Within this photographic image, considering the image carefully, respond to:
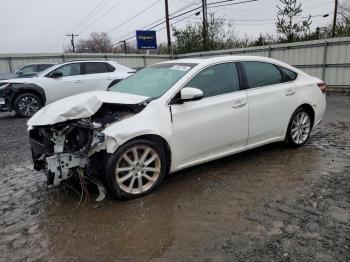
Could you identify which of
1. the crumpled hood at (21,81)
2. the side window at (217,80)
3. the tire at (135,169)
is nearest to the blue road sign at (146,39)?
the crumpled hood at (21,81)

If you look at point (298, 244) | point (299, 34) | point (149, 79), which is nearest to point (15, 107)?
point (149, 79)

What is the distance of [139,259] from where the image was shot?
276 centimetres

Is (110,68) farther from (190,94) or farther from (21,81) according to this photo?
(190,94)

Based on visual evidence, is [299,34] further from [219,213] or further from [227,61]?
[219,213]

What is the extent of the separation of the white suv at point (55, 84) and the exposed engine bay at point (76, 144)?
7.29 meters

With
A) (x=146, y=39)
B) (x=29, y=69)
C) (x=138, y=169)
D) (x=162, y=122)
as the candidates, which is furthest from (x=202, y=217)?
(x=146, y=39)

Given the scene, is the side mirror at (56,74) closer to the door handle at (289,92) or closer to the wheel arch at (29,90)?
the wheel arch at (29,90)

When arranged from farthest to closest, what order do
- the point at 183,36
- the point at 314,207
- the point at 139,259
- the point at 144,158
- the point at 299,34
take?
1. the point at 183,36
2. the point at 299,34
3. the point at 144,158
4. the point at 314,207
5. the point at 139,259

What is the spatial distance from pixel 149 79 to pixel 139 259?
2.67 meters

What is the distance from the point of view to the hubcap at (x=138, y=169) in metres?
3.77

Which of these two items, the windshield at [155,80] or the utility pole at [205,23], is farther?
the utility pole at [205,23]

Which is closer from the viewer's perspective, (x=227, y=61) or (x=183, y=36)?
(x=227, y=61)

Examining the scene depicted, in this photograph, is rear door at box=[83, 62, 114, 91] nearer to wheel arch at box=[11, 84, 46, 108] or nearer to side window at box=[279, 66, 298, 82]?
wheel arch at box=[11, 84, 46, 108]

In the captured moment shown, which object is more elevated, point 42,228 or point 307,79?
point 307,79
